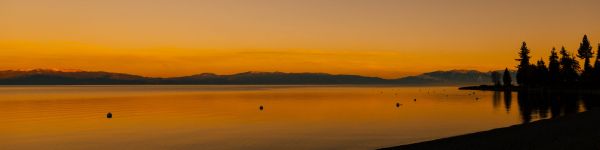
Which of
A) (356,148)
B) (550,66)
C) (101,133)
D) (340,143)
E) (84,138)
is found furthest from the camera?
(550,66)

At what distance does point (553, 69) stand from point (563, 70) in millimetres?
3017

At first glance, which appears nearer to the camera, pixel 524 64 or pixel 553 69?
pixel 553 69

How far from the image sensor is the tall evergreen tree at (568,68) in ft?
470

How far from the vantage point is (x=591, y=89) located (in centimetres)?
12975

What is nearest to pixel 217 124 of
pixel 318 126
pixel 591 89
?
pixel 318 126

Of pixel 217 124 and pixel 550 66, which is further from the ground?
pixel 550 66

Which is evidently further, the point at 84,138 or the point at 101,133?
the point at 101,133

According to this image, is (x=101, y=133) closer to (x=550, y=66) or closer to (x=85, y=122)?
(x=85, y=122)

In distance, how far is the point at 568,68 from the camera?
144m

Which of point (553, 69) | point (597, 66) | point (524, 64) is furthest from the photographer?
point (524, 64)

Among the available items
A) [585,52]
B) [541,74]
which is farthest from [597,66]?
[541,74]

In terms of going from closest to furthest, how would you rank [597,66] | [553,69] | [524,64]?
[597,66]
[553,69]
[524,64]

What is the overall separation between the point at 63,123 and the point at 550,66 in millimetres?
131415

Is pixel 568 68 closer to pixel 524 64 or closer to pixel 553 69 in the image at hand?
pixel 553 69
